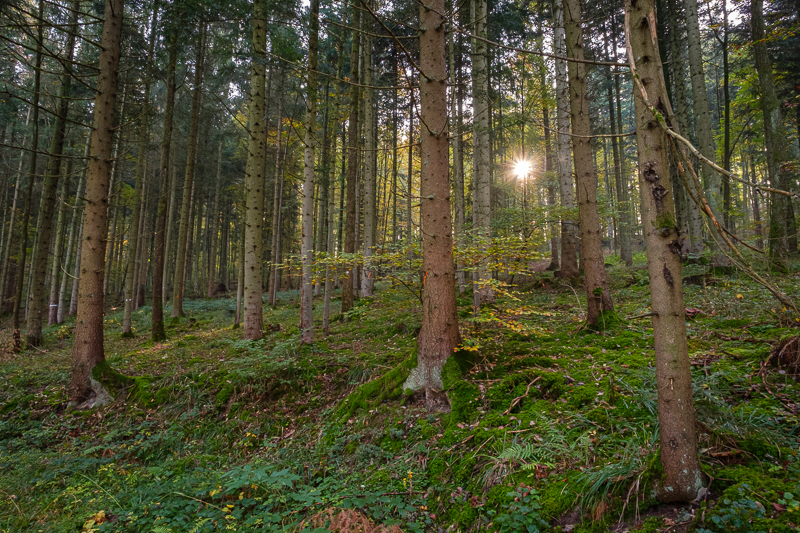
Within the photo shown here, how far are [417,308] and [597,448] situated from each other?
19.3 ft

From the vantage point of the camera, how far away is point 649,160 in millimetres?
2029

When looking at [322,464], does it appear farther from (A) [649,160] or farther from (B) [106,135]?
(B) [106,135]

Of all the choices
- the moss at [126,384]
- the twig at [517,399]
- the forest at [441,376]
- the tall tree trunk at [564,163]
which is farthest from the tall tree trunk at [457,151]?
the moss at [126,384]

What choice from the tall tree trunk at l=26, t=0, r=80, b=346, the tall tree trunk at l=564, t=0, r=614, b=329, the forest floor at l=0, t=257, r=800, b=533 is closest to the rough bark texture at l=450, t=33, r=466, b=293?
the tall tree trunk at l=564, t=0, r=614, b=329

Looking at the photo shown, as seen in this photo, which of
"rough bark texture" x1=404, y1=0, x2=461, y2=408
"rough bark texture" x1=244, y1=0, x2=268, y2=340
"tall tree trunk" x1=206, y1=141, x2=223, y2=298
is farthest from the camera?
"tall tree trunk" x1=206, y1=141, x2=223, y2=298

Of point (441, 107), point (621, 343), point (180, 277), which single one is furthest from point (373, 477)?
point (180, 277)

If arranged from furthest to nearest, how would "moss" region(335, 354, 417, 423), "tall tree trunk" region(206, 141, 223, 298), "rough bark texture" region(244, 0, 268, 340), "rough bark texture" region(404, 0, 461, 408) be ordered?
"tall tree trunk" region(206, 141, 223, 298) < "rough bark texture" region(244, 0, 268, 340) < "moss" region(335, 354, 417, 423) < "rough bark texture" region(404, 0, 461, 408)

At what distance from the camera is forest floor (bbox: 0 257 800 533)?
8.05 feet

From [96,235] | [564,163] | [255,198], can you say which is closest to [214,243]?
[255,198]

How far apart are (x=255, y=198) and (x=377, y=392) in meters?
5.52

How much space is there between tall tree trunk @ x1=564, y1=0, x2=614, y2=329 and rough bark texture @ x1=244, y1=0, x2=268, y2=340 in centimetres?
652

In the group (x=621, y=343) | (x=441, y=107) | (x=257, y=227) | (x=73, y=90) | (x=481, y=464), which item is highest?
(x=73, y=90)

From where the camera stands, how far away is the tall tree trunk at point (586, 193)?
5707mm

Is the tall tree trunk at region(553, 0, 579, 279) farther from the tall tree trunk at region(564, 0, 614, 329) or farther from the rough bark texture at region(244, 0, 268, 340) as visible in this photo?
the rough bark texture at region(244, 0, 268, 340)
